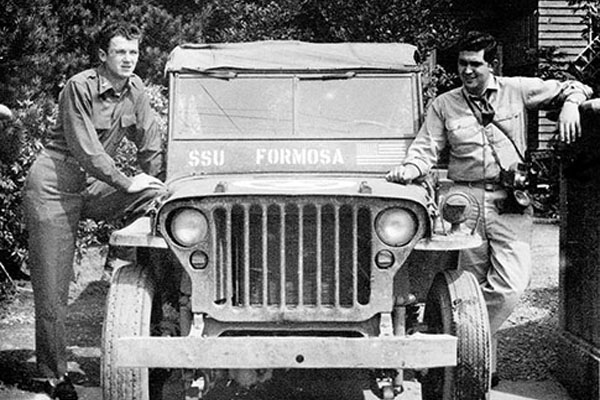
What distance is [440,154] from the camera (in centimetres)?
551

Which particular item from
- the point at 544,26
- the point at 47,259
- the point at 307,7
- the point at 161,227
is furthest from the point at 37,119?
the point at 544,26

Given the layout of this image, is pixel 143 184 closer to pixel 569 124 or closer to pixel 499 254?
pixel 499 254

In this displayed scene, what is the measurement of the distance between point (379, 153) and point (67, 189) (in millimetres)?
1762

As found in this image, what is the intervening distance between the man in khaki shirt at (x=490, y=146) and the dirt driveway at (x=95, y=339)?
2.23 feet

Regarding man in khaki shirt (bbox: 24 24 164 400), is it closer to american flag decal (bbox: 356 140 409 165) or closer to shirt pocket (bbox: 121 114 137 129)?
shirt pocket (bbox: 121 114 137 129)

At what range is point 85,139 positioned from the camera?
202 inches

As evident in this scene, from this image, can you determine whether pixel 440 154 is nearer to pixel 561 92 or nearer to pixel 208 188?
pixel 561 92

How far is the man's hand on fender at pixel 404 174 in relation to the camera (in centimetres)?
491

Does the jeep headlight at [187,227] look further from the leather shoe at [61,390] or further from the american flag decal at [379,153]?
the leather shoe at [61,390]

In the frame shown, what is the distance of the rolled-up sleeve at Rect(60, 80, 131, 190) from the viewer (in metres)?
5.08

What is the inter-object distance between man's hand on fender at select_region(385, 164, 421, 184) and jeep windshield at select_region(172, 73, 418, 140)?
19.0 inches

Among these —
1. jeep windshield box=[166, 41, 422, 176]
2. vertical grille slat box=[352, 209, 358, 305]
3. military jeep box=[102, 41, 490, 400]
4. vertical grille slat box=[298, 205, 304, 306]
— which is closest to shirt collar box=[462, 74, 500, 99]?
jeep windshield box=[166, 41, 422, 176]

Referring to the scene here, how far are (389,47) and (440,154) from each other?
0.80m

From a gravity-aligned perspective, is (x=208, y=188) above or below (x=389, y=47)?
below
